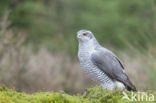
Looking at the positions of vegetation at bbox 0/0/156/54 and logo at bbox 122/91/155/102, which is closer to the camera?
logo at bbox 122/91/155/102

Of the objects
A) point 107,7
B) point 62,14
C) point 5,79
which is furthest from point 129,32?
point 5,79

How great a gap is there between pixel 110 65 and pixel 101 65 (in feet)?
0.52

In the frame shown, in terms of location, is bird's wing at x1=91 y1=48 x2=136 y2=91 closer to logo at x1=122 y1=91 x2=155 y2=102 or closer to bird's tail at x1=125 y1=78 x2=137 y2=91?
bird's tail at x1=125 y1=78 x2=137 y2=91

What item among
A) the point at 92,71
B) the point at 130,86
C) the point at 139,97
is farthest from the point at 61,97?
the point at 130,86

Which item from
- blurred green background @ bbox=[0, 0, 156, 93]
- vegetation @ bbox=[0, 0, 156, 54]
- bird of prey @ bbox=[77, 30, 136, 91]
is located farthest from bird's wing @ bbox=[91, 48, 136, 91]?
vegetation @ bbox=[0, 0, 156, 54]

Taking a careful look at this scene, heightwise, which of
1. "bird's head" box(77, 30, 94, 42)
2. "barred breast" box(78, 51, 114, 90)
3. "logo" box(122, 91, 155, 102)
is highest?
"bird's head" box(77, 30, 94, 42)

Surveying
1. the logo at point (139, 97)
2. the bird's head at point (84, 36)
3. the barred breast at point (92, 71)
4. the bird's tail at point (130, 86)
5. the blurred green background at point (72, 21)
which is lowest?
the logo at point (139, 97)

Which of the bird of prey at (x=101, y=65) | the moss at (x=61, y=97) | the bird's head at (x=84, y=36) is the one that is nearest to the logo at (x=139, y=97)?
the moss at (x=61, y=97)

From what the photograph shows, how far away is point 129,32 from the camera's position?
2147 cm

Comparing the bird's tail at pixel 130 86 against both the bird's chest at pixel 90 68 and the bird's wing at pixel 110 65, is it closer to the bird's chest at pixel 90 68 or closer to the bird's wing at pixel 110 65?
the bird's wing at pixel 110 65

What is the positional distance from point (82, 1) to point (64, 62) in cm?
925

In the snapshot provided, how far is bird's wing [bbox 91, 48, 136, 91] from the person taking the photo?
6.20m

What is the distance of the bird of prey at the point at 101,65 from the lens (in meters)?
6.11

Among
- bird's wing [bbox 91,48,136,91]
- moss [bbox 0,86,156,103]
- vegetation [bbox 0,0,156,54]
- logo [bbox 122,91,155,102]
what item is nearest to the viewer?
moss [bbox 0,86,156,103]
